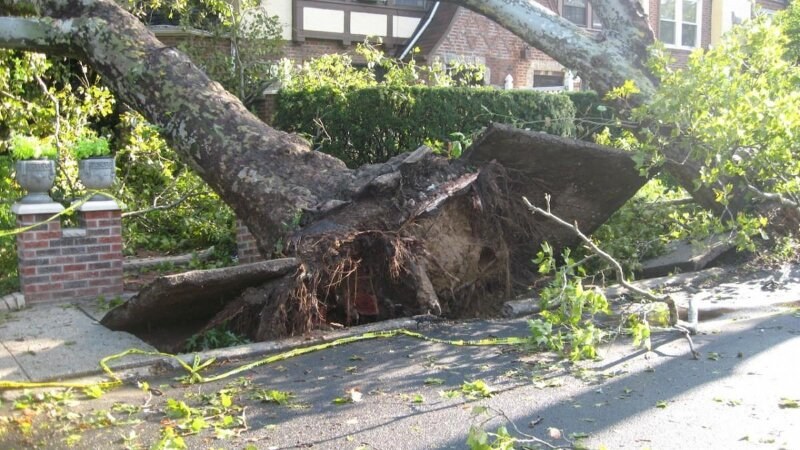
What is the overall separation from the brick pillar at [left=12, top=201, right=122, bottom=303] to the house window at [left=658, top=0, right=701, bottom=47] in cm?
2149

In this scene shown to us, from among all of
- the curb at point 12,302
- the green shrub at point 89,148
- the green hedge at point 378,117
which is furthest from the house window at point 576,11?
the curb at point 12,302

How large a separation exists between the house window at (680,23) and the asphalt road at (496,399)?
21357 millimetres

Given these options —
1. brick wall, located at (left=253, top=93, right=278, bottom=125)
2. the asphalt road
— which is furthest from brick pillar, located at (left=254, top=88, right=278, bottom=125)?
the asphalt road

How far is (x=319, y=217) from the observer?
21.0ft

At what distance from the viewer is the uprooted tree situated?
609cm

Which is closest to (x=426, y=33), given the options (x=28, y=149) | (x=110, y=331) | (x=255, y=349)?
(x=28, y=149)

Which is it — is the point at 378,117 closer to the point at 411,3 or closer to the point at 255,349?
the point at 255,349

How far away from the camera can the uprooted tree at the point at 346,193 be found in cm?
609

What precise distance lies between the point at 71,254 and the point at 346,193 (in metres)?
2.43

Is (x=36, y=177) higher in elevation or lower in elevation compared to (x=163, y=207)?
higher

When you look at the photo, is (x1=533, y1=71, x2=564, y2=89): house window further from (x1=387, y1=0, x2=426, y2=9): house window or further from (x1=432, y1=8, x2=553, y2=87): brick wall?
(x1=387, y1=0, x2=426, y2=9): house window

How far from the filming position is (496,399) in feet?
14.7

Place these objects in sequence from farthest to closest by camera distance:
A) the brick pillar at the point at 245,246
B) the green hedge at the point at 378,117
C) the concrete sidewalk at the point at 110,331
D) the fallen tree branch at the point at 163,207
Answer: the green hedge at the point at 378,117, the fallen tree branch at the point at 163,207, the brick pillar at the point at 245,246, the concrete sidewalk at the point at 110,331

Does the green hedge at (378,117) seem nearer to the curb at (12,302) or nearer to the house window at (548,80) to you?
the curb at (12,302)
